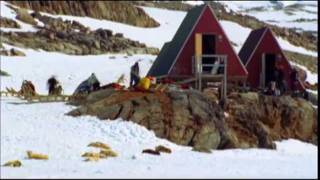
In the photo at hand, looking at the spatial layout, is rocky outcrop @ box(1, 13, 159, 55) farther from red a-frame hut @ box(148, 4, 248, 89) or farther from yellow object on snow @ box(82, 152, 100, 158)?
yellow object on snow @ box(82, 152, 100, 158)

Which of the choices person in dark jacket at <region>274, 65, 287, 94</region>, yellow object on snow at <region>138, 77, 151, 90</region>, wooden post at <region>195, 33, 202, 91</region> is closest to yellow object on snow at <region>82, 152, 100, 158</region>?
yellow object on snow at <region>138, 77, 151, 90</region>

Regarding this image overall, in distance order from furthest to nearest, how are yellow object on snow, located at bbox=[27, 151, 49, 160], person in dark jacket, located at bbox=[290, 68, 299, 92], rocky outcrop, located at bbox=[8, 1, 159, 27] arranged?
1. rocky outcrop, located at bbox=[8, 1, 159, 27]
2. person in dark jacket, located at bbox=[290, 68, 299, 92]
3. yellow object on snow, located at bbox=[27, 151, 49, 160]

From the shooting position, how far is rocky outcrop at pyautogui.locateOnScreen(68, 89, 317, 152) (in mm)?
26312

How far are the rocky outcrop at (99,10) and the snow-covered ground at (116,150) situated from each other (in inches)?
2251

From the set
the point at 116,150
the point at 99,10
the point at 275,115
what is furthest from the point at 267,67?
the point at 99,10

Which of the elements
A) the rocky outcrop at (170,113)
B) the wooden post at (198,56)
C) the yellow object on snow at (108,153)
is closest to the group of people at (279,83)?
the wooden post at (198,56)

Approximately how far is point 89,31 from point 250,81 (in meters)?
38.0

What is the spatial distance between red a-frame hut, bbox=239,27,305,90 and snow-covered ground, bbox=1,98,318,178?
8470mm

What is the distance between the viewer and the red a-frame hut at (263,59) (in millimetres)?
37438

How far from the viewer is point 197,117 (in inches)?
1069

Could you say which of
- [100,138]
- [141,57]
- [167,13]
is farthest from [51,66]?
[167,13]

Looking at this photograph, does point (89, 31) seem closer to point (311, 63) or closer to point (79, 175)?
point (311, 63)

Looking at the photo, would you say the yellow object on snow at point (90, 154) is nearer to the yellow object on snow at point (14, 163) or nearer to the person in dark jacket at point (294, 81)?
the yellow object on snow at point (14, 163)

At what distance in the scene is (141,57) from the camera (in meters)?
56.7
